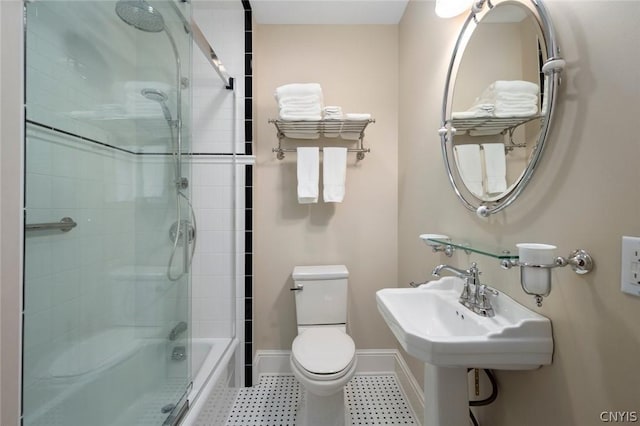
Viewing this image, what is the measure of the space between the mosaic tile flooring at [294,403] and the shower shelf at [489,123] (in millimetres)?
1524

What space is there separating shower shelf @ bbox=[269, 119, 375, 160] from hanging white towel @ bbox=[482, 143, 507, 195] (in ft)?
2.77

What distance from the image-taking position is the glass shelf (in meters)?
0.77

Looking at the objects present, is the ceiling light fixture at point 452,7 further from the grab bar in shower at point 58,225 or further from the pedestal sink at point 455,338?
the grab bar in shower at point 58,225

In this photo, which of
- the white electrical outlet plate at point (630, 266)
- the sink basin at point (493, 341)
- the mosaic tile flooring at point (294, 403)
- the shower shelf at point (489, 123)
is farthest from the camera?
the mosaic tile flooring at point (294, 403)

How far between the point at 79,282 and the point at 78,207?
0.86 ft

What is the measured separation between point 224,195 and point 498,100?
1530 mm

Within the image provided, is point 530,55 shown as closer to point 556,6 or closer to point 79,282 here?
point 556,6

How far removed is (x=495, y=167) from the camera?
37.8 inches

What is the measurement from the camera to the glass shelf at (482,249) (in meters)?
0.77

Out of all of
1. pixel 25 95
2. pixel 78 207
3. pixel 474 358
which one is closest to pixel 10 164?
pixel 25 95

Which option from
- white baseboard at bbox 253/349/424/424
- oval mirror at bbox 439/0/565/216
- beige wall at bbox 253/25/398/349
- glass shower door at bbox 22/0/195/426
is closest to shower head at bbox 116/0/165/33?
glass shower door at bbox 22/0/195/426

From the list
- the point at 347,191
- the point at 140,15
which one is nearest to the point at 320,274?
the point at 347,191

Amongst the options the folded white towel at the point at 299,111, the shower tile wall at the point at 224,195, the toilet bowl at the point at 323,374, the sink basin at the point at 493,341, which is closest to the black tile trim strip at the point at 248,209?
the shower tile wall at the point at 224,195

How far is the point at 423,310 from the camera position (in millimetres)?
1164
